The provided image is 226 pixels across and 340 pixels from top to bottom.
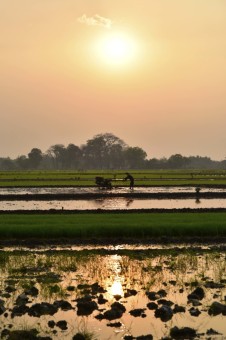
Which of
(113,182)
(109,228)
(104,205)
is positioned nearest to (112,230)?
(109,228)

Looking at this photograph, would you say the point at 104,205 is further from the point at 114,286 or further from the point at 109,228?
the point at 114,286

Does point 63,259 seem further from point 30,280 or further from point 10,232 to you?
point 10,232

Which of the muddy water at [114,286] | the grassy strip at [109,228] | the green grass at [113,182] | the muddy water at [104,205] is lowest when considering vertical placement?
the muddy water at [114,286]

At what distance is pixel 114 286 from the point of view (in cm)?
1309

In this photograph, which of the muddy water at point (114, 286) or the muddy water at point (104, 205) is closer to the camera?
the muddy water at point (114, 286)

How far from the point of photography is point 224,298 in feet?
39.1

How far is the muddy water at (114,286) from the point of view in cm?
1006

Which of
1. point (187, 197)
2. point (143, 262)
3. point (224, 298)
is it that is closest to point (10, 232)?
point (143, 262)

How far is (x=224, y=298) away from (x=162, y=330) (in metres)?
2.60

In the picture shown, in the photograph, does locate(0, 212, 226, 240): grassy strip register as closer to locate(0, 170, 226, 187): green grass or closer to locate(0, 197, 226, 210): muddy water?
locate(0, 197, 226, 210): muddy water

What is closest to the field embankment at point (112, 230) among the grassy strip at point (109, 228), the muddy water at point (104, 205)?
the grassy strip at point (109, 228)

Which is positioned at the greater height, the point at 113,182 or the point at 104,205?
the point at 113,182

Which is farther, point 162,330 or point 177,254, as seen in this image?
point 177,254

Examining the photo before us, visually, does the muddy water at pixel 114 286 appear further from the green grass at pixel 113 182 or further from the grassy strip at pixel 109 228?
the green grass at pixel 113 182
